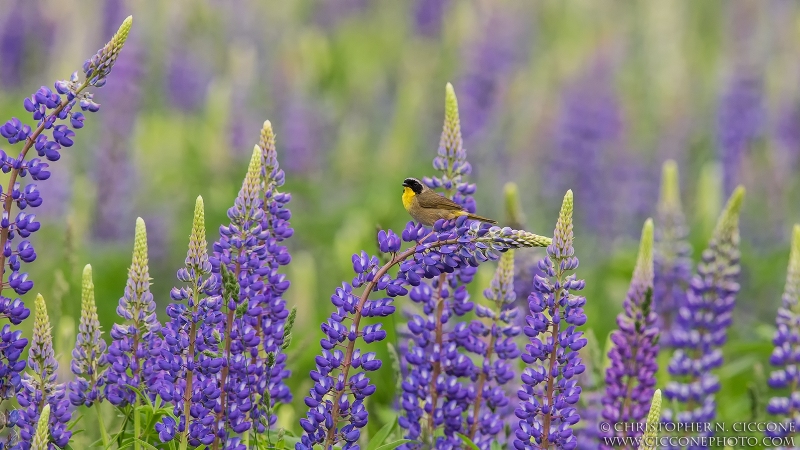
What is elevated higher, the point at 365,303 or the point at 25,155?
the point at 25,155

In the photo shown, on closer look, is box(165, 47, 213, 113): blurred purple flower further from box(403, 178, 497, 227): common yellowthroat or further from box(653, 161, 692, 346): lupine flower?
box(403, 178, 497, 227): common yellowthroat

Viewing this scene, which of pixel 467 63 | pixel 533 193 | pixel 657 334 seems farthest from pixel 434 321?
pixel 467 63

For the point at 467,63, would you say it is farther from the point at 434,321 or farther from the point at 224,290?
the point at 224,290

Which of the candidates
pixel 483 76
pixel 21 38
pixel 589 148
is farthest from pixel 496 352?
pixel 21 38

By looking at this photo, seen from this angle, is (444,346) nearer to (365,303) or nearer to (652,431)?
(365,303)

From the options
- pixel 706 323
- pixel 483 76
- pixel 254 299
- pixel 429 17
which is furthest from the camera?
pixel 429 17

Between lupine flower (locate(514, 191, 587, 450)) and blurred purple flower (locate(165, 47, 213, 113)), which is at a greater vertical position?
blurred purple flower (locate(165, 47, 213, 113))

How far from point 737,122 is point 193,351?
8.54 metres

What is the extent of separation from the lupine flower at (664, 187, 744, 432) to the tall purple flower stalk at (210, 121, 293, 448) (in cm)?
222

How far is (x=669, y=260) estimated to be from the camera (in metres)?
6.45

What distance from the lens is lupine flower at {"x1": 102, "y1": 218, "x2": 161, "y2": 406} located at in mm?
3545

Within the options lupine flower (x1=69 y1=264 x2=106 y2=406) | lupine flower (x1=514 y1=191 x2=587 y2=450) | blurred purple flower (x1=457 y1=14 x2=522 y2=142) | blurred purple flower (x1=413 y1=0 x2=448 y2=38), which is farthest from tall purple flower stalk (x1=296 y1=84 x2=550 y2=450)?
blurred purple flower (x1=413 y1=0 x2=448 y2=38)

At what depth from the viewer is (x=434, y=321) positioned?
13.8ft

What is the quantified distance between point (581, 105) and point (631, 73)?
4.74 meters
